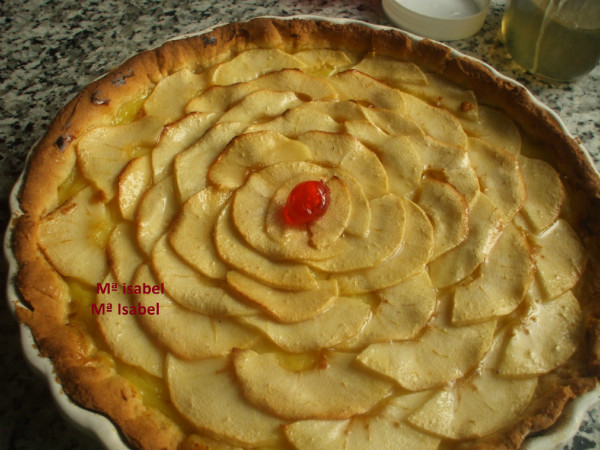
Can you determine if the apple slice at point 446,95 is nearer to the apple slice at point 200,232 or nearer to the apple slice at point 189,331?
the apple slice at point 200,232

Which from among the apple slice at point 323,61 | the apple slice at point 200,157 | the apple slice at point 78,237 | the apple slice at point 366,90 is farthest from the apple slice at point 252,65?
the apple slice at point 78,237

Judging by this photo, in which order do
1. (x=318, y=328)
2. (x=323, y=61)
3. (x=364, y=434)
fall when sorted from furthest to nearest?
1. (x=323, y=61)
2. (x=318, y=328)
3. (x=364, y=434)

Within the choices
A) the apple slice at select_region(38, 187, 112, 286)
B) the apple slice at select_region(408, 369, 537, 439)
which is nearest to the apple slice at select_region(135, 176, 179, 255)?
the apple slice at select_region(38, 187, 112, 286)

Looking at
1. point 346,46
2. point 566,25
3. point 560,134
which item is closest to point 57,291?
point 346,46

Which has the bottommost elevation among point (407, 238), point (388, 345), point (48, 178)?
point (388, 345)

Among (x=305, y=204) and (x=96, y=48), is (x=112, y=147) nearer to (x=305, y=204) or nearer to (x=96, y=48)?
(x=305, y=204)

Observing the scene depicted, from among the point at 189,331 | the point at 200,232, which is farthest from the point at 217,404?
the point at 200,232

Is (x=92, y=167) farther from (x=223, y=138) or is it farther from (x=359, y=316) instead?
(x=359, y=316)
